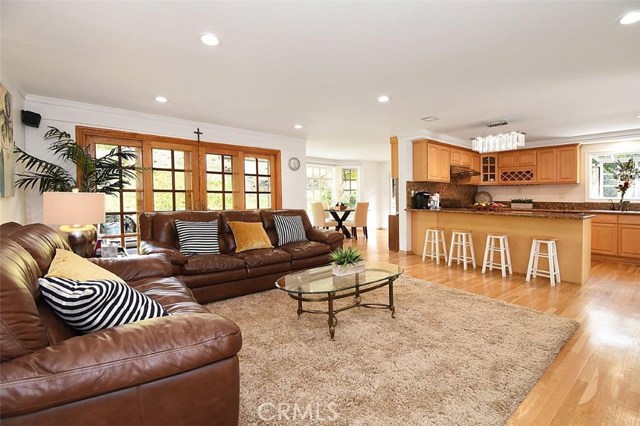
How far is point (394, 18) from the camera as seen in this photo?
2.17 metres

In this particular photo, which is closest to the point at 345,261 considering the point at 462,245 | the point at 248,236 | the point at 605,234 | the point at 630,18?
the point at 248,236

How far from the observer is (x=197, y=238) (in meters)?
3.72

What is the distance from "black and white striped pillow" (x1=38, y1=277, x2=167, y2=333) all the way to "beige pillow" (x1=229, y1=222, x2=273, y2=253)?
8.36ft

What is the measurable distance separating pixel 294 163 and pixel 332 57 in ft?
12.5

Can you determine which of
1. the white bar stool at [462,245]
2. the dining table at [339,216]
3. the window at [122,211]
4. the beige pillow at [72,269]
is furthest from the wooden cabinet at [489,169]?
the beige pillow at [72,269]

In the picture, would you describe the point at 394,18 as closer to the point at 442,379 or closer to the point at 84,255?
the point at 442,379

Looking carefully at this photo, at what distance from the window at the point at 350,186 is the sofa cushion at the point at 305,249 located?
5955mm

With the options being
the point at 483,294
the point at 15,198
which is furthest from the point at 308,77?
the point at 15,198

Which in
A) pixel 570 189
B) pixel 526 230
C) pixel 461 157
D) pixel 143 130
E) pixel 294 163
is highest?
pixel 143 130

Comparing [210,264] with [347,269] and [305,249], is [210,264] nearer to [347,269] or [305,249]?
[305,249]

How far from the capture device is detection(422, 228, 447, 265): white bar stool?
5367 mm

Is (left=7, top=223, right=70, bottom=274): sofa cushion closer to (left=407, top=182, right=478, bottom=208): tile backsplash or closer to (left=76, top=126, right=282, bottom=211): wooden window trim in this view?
(left=76, top=126, right=282, bottom=211): wooden window trim

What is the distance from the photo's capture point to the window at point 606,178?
19.7ft

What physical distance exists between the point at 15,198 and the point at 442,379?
14.6 feet
